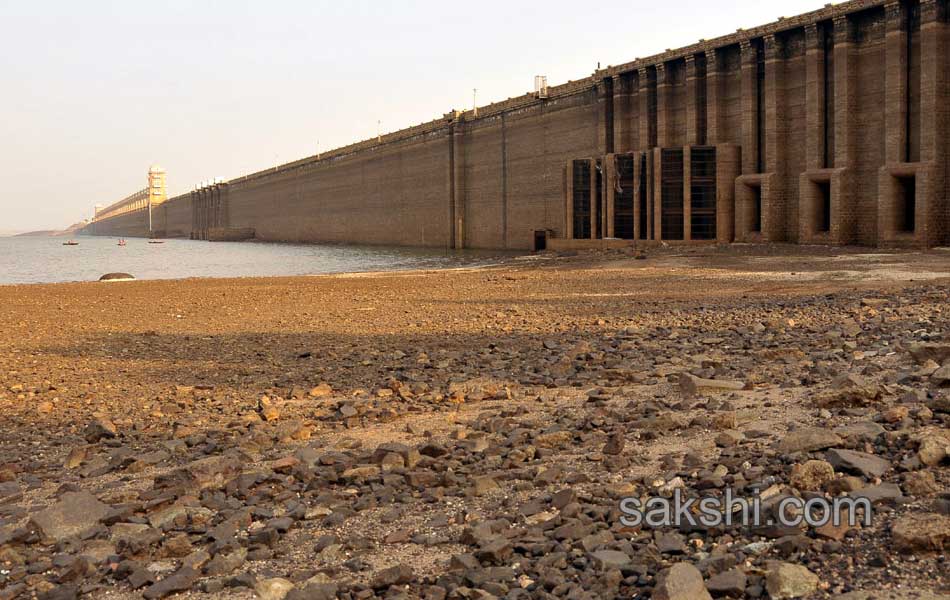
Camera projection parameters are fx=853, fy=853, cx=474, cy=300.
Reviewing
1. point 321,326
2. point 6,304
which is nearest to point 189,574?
point 321,326

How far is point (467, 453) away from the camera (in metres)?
6.25

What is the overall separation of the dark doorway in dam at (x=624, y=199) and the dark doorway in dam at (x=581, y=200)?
3.15 metres

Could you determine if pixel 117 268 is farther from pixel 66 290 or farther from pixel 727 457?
pixel 727 457

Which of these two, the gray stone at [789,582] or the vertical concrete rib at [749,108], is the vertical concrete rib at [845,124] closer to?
the vertical concrete rib at [749,108]

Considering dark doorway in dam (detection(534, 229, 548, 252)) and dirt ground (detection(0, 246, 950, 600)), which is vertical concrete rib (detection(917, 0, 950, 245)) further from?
dark doorway in dam (detection(534, 229, 548, 252))

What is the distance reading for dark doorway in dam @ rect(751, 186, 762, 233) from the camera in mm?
40562

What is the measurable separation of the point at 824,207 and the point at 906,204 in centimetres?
368

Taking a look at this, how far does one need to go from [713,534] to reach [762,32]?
132 feet

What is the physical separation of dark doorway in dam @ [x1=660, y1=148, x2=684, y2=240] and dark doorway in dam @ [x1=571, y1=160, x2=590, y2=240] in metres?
7.14

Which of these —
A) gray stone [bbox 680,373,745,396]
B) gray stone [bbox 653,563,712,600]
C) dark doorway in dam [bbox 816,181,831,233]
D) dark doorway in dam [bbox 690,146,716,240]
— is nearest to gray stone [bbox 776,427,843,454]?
gray stone [bbox 653,563,712,600]

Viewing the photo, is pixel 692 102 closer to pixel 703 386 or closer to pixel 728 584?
pixel 703 386

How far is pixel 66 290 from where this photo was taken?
2983 centimetres

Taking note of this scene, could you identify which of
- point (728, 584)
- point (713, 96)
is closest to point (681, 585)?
point (728, 584)

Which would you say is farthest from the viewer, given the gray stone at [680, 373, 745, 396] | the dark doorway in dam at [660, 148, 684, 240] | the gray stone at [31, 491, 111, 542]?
the dark doorway in dam at [660, 148, 684, 240]
